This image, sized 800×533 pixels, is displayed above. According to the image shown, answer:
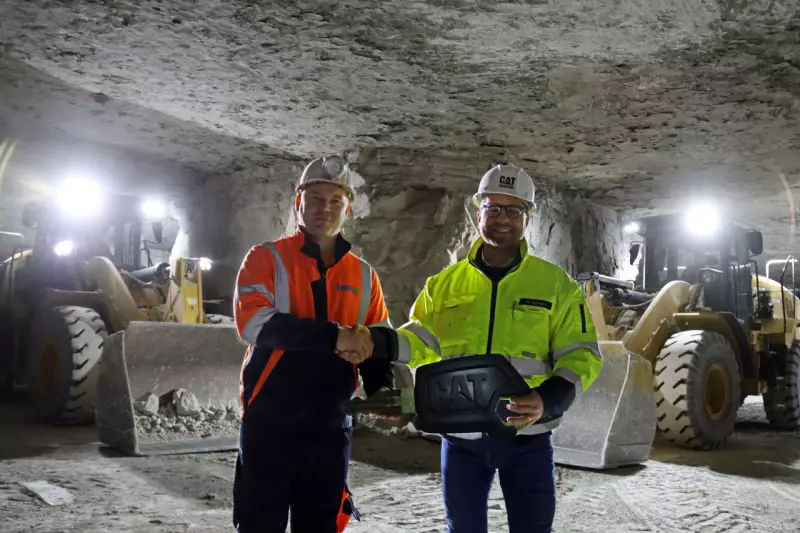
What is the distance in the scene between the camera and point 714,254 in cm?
823

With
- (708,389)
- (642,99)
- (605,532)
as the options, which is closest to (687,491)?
(605,532)

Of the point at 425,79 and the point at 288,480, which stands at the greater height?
the point at 425,79

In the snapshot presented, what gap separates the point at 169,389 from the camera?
5.84 metres

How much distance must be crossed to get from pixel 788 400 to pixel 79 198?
8458 mm

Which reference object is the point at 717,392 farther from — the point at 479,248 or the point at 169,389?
the point at 479,248

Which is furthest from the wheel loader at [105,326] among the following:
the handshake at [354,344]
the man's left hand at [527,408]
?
the man's left hand at [527,408]

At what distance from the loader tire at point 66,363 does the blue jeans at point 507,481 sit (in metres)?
5.03

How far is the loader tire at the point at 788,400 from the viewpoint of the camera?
318 inches

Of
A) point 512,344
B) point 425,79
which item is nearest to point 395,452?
point 425,79

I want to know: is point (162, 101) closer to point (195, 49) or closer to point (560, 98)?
point (195, 49)

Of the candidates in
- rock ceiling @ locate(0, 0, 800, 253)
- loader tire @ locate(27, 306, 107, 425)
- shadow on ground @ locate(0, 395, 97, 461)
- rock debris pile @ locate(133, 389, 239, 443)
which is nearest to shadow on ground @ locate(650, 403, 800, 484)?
rock ceiling @ locate(0, 0, 800, 253)

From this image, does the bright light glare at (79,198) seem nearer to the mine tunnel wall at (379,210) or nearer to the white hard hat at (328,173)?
the mine tunnel wall at (379,210)

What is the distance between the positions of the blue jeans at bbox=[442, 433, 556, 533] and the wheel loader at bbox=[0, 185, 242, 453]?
342 cm

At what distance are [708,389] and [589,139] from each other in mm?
2629
